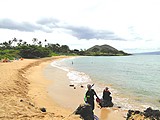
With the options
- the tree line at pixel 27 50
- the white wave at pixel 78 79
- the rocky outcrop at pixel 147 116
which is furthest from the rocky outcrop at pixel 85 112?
the tree line at pixel 27 50

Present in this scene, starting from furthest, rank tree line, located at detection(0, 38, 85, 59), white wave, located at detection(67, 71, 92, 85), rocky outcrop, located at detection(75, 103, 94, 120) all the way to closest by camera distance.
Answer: tree line, located at detection(0, 38, 85, 59) → white wave, located at detection(67, 71, 92, 85) → rocky outcrop, located at detection(75, 103, 94, 120)

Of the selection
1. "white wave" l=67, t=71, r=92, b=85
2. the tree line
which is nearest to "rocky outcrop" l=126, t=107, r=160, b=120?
"white wave" l=67, t=71, r=92, b=85

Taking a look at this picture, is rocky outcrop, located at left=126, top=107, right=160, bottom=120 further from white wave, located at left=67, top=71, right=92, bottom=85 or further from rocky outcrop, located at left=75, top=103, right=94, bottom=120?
white wave, located at left=67, top=71, right=92, bottom=85

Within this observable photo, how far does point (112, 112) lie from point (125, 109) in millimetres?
1388

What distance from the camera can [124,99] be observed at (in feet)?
55.4

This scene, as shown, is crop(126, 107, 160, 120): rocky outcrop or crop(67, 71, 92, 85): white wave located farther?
crop(67, 71, 92, 85): white wave

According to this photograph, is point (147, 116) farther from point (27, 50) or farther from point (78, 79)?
point (27, 50)

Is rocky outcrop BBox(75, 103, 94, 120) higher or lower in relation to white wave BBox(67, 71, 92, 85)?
higher

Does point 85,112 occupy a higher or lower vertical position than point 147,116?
higher

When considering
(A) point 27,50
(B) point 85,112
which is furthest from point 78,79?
(A) point 27,50

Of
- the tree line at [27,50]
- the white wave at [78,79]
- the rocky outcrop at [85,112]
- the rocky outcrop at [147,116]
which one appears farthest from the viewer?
the tree line at [27,50]

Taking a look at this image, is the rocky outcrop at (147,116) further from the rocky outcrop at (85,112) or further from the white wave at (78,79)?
the white wave at (78,79)

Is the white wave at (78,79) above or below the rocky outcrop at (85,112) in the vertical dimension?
below

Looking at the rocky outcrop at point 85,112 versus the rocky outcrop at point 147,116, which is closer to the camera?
the rocky outcrop at point 147,116
